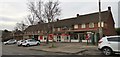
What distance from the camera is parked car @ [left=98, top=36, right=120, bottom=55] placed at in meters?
17.7

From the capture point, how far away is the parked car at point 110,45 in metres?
17.7

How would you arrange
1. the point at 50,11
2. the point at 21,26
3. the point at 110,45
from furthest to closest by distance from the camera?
the point at 21,26
the point at 50,11
the point at 110,45

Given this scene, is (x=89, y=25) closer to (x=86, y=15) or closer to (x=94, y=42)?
(x=86, y=15)

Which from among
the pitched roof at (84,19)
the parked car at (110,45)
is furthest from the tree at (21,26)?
the parked car at (110,45)

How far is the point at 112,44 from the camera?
18.0 metres

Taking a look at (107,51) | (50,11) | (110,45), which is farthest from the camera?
(50,11)

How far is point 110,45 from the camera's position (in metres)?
18.1

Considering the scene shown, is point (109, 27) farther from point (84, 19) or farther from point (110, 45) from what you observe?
point (110, 45)

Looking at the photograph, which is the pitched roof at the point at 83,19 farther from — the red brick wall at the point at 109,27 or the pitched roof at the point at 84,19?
the red brick wall at the point at 109,27

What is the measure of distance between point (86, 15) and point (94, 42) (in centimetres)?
2903

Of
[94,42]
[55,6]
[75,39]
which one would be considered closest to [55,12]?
[55,6]

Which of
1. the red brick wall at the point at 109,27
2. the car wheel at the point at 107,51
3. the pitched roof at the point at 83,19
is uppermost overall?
the pitched roof at the point at 83,19

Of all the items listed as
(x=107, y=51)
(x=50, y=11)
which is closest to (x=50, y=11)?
(x=50, y=11)

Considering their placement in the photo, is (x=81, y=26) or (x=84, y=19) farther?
(x=84, y=19)
